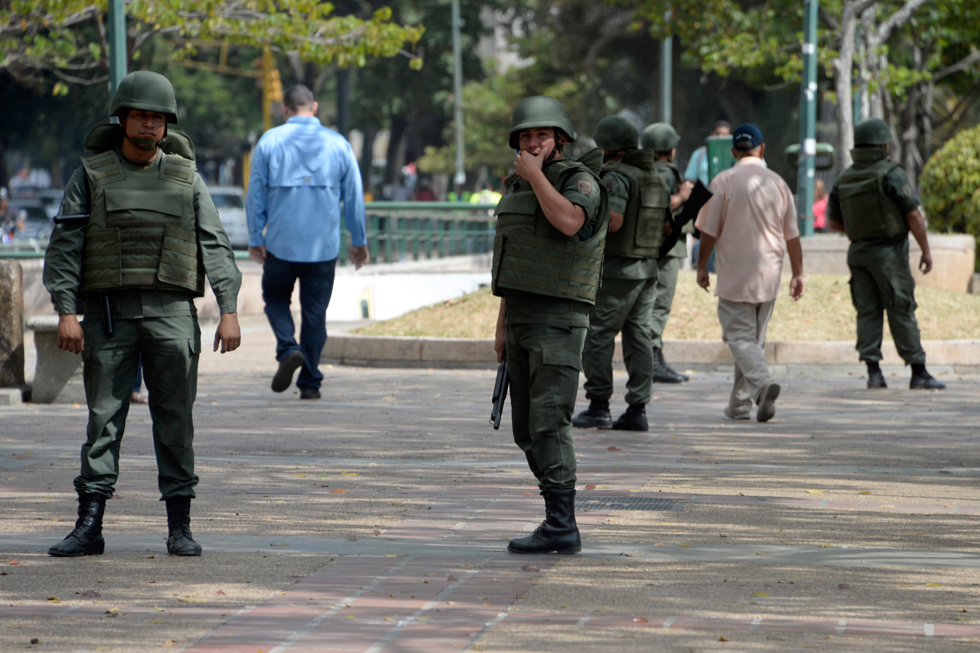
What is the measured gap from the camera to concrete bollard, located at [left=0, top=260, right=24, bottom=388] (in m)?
9.38

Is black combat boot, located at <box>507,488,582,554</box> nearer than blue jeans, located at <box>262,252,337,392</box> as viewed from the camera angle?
Yes

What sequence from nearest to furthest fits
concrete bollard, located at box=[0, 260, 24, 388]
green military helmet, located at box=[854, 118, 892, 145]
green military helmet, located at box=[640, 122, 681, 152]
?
concrete bollard, located at box=[0, 260, 24, 388] → green military helmet, located at box=[640, 122, 681, 152] → green military helmet, located at box=[854, 118, 892, 145]

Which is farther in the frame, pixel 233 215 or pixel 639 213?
pixel 233 215

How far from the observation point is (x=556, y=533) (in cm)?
493

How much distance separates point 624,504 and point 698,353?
6.34m

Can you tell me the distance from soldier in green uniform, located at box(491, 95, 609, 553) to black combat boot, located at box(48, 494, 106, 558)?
1411mm

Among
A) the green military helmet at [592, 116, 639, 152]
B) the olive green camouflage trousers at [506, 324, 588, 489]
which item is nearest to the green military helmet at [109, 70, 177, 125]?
the olive green camouflage trousers at [506, 324, 588, 489]

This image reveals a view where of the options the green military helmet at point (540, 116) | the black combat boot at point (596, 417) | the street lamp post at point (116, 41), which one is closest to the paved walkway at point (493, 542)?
the black combat boot at point (596, 417)

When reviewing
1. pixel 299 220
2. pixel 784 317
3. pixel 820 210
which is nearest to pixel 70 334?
pixel 299 220

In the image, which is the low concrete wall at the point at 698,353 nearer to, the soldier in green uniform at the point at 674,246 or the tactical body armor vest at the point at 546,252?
the soldier in green uniform at the point at 674,246

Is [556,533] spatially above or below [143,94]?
below

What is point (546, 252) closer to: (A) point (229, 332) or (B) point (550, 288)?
(B) point (550, 288)

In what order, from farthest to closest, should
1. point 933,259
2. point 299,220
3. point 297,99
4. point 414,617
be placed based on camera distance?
point 933,259 → point 297,99 → point 299,220 → point 414,617

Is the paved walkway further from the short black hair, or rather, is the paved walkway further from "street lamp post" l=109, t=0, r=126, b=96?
"street lamp post" l=109, t=0, r=126, b=96
